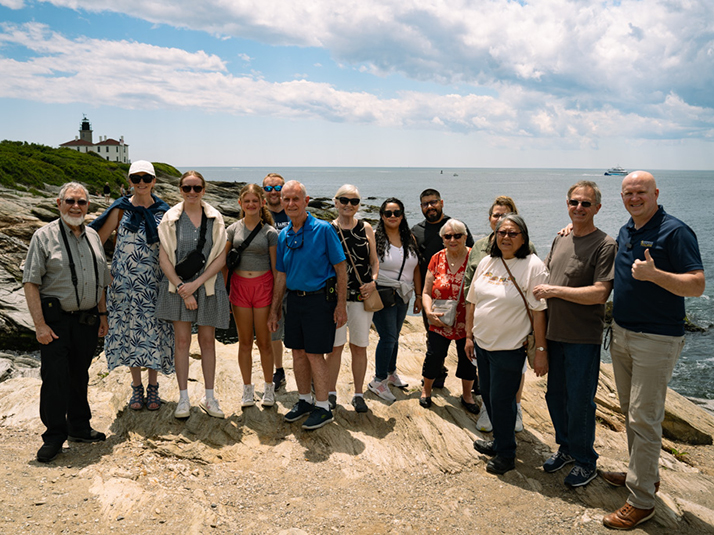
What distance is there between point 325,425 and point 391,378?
4.86 feet

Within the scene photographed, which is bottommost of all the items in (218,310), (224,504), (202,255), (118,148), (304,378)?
(224,504)

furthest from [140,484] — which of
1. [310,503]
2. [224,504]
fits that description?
[310,503]

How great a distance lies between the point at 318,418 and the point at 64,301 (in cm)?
276

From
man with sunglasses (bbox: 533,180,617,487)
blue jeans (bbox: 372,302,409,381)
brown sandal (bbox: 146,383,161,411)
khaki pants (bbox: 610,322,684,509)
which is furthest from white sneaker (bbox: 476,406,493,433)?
brown sandal (bbox: 146,383,161,411)

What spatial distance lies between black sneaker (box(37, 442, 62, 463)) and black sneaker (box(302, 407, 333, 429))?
2383mm

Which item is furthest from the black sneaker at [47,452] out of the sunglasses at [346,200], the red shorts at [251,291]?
the sunglasses at [346,200]

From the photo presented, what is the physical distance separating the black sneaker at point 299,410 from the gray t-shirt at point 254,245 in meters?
1.55

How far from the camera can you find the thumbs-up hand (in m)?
3.72

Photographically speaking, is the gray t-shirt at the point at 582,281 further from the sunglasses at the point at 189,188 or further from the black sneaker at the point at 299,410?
the sunglasses at the point at 189,188

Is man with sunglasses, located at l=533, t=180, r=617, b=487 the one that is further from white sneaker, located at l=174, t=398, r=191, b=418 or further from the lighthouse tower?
the lighthouse tower

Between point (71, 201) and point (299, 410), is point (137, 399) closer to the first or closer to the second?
point (299, 410)

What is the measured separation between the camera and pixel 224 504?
4.28 meters

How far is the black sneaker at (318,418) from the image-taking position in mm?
5361

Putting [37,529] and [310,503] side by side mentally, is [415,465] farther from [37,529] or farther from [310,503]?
[37,529]
